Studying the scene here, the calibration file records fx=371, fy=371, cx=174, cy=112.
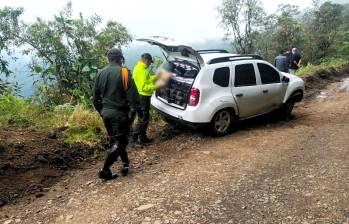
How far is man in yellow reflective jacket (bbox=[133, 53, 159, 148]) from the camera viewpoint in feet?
23.1

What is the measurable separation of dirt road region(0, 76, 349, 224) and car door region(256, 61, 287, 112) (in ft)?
3.58

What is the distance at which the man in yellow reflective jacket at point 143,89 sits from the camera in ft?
23.1

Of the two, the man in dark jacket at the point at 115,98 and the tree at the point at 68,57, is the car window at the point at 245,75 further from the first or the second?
the tree at the point at 68,57

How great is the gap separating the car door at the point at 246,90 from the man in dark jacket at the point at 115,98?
9.70ft

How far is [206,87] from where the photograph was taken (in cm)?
729

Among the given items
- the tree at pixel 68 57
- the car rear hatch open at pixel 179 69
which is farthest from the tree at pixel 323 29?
the car rear hatch open at pixel 179 69

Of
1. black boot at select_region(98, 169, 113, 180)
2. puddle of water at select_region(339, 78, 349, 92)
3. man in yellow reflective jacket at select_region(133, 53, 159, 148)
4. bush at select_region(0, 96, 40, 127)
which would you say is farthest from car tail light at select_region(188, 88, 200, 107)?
puddle of water at select_region(339, 78, 349, 92)

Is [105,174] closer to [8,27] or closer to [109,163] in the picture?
[109,163]

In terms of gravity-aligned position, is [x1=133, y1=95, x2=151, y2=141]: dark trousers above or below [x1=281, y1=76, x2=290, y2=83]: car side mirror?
below

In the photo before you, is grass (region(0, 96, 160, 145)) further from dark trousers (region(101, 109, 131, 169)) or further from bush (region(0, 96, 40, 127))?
dark trousers (region(101, 109, 131, 169))

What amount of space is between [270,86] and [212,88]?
6.61 ft

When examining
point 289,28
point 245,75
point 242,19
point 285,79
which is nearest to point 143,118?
point 245,75

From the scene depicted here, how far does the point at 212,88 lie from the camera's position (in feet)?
24.3

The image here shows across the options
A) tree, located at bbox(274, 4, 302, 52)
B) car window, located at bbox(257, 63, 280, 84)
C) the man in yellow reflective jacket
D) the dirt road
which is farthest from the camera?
tree, located at bbox(274, 4, 302, 52)
